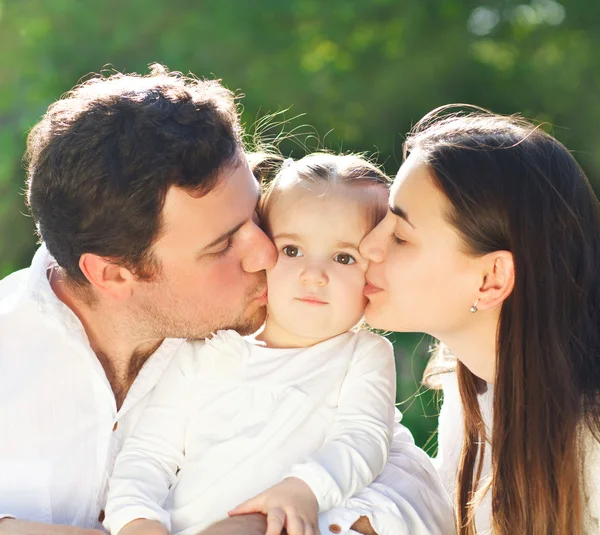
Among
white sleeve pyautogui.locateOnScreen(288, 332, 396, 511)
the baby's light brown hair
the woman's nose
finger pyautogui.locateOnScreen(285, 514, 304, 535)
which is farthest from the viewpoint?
the baby's light brown hair

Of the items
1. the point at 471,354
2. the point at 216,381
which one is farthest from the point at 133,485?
the point at 471,354

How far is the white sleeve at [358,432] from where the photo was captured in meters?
2.33

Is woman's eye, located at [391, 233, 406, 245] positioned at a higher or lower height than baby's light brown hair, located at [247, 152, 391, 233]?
lower

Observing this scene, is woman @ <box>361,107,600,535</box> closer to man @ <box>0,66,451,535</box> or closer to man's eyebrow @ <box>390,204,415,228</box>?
man's eyebrow @ <box>390,204,415,228</box>

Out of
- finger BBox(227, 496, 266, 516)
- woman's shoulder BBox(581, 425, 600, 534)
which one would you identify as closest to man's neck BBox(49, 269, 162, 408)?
finger BBox(227, 496, 266, 516)

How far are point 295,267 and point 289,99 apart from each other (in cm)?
532

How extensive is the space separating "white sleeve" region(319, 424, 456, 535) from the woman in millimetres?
103

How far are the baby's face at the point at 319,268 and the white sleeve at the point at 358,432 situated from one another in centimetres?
12

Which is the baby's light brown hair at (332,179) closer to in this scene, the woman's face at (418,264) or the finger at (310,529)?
the woman's face at (418,264)

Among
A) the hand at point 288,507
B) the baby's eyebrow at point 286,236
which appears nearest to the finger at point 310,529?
the hand at point 288,507

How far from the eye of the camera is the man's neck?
2865 mm

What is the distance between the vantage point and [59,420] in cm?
272

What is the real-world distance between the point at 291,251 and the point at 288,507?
0.73 m

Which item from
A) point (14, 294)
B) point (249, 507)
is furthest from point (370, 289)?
point (14, 294)
